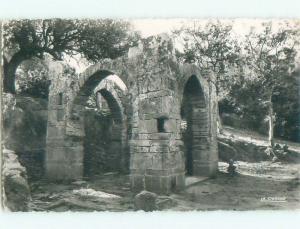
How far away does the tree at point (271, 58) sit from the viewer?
285 inches

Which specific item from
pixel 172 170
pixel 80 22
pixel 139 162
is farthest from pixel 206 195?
pixel 80 22

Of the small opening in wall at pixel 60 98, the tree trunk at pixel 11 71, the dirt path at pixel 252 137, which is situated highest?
the tree trunk at pixel 11 71

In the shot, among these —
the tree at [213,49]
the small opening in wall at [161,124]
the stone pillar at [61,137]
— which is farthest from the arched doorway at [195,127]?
the stone pillar at [61,137]

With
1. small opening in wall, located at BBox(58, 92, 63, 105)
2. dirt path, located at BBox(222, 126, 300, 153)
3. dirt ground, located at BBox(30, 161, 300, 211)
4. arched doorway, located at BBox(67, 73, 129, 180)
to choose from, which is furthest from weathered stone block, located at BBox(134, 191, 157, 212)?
arched doorway, located at BBox(67, 73, 129, 180)

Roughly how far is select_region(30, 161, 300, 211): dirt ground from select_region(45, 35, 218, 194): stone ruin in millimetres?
458

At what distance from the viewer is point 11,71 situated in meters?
7.76

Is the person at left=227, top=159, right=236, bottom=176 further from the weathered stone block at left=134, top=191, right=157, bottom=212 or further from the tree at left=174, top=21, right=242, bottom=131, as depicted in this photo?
the weathered stone block at left=134, top=191, right=157, bottom=212

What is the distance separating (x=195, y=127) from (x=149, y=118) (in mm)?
2361

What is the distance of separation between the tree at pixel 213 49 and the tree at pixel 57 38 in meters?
1.12

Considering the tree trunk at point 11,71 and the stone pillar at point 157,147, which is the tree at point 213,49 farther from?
the tree trunk at point 11,71

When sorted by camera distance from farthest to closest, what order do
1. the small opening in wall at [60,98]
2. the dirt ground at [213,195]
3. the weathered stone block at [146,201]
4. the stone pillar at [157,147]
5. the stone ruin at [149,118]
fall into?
1. the small opening in wall at [60,98]
2. the stone ruin at [149,118]
3. the stone pillar at [157,147]
4. the dirt ground at [213,195]
5. the weathered stone block at [146,201]

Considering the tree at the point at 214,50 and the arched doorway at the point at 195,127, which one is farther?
the arched doorway at the point at 195,127

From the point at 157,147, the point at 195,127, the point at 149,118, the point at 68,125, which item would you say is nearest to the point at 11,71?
the point at 68,125

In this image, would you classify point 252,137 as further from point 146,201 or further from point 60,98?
point 60,98
